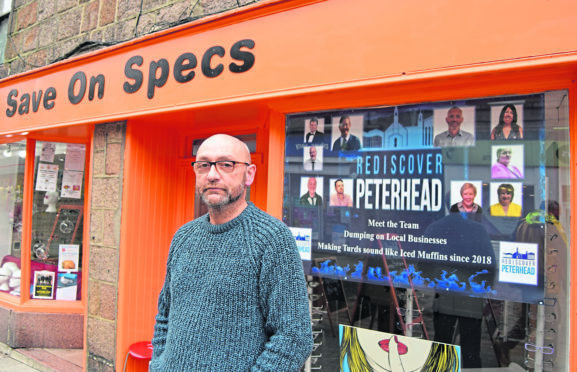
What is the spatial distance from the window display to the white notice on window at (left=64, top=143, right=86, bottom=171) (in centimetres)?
326

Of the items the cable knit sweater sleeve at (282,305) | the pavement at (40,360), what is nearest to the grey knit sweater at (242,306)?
the cable knit sweater sleeve at (282,305)

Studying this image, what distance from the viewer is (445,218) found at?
2449 millimetres

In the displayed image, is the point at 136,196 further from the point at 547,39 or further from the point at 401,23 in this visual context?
the point at 547,39

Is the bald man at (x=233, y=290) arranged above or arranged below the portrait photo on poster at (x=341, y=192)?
below

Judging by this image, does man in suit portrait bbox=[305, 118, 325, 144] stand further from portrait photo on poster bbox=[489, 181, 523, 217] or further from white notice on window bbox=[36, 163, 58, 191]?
white notice on window bbox=[36, 163, 58, 191]

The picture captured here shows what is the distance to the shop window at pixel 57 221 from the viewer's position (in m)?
4.86

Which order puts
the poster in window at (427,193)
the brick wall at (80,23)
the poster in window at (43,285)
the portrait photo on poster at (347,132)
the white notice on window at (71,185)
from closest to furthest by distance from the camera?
the poster in window at (427,193) → the portrait photo on poster at (347,132) → the brick wall at (80,23) → the poster in window at (43,285) → the white notice on window at (71,185)

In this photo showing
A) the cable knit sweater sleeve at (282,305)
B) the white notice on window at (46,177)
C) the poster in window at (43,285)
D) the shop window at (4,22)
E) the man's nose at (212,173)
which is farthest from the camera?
the shop window at (4,22)

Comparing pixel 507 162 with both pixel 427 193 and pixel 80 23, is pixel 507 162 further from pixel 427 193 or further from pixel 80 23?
pixel 80 23

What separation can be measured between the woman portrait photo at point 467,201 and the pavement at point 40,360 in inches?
151

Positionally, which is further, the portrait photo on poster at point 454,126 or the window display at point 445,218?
the portrait photo on poster at point 454,126

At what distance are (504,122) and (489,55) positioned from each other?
1.48ft

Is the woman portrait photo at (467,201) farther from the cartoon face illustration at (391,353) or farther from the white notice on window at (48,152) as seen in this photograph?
the white notice on window at (48,152)

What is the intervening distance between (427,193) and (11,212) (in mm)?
5224
